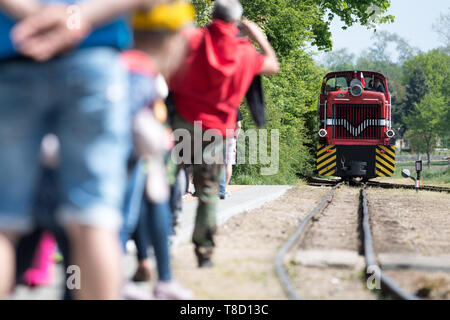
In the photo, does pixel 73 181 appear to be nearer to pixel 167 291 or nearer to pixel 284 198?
pixel 167 291

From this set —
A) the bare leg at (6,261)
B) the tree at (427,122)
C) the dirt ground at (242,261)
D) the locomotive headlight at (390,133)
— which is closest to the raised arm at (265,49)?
the dirt ground at (242,261)

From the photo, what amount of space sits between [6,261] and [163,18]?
106 centimetres

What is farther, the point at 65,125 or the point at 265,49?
the point at 265,49

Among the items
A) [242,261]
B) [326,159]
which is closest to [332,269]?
[242,261]

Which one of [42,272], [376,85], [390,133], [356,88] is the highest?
[376,85]

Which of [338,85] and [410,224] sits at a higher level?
[338,85]

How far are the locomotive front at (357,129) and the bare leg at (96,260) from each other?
61.7 ft

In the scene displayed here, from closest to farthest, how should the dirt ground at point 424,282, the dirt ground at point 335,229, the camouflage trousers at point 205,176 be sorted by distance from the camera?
the camouflage trousers at point 205,176 < the dirt ground at point 424,282 < the dirt ground at point 335,229

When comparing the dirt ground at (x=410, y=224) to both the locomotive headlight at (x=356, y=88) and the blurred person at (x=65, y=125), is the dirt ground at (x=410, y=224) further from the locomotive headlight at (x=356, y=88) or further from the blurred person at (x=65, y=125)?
the blurred person at (x=65, y=125)

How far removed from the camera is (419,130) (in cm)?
7181

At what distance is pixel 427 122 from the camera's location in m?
71.2

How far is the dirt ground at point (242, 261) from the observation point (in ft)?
14.6

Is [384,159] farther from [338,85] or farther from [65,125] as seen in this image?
[65,125]

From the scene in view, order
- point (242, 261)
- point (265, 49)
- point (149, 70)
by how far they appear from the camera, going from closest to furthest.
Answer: point (149, 70) < point (265, 49) < point (242, 261)
